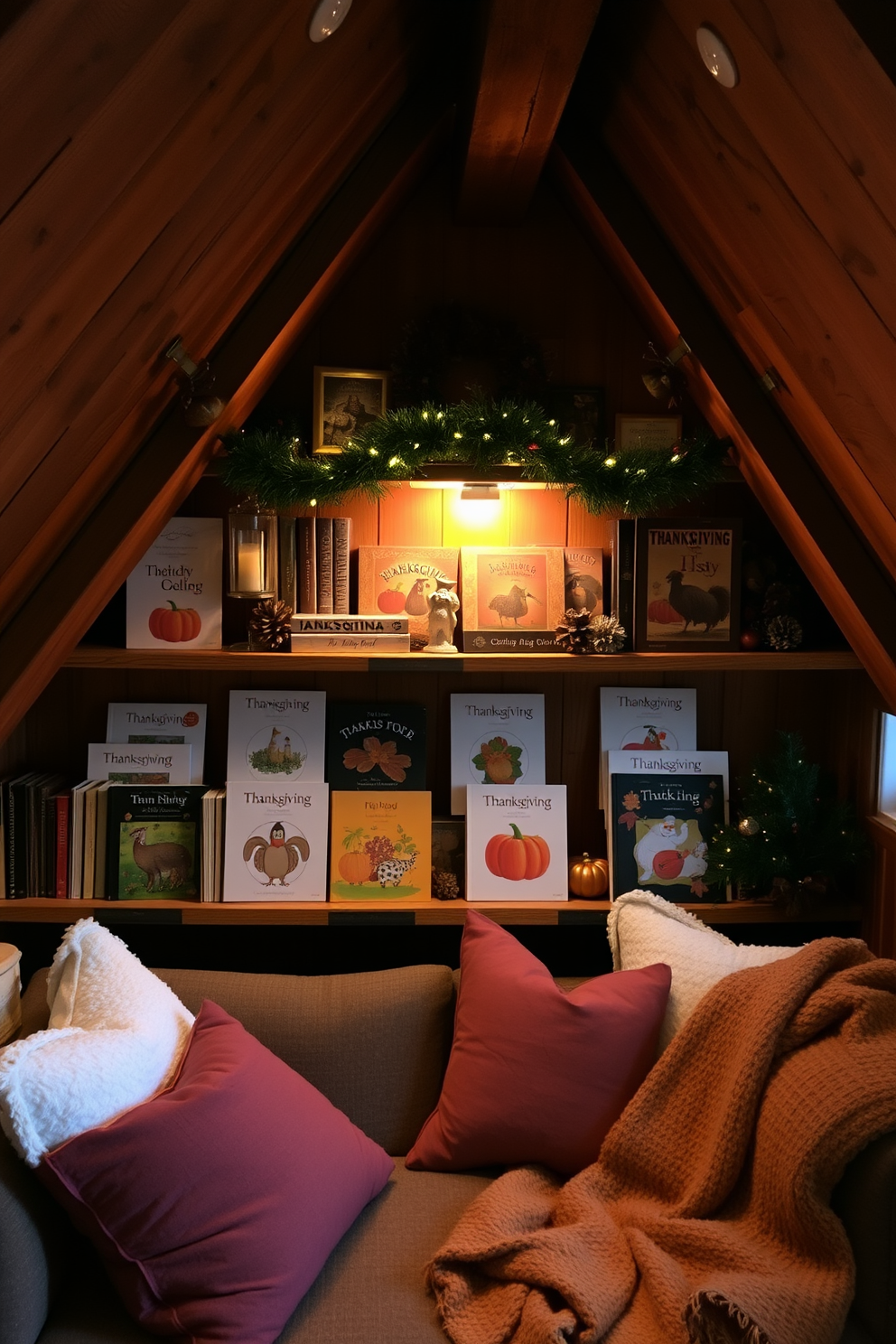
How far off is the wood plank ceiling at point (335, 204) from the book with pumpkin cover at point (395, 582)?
1.45 ft

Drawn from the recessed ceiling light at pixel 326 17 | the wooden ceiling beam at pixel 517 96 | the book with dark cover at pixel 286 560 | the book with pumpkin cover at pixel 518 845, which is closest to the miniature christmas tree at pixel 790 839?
the book with pumpkin cover at pixel 518 845

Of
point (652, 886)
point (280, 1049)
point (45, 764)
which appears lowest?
point (280, 1049)

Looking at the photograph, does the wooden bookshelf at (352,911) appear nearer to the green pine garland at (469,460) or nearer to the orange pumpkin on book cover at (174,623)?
the orange pumpkin on book cover at (174,623)

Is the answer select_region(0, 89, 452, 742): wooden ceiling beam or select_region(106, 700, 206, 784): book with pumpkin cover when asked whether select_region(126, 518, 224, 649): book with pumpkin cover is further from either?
select_region(106, 700, 206, 784): book with pumpkin cover

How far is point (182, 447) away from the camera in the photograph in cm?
213

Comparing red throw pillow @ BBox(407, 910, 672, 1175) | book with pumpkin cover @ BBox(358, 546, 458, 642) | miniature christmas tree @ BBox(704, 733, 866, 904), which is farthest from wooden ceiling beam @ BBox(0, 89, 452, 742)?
miniature christmas tree @ BBox(704, 733, 866, 904)

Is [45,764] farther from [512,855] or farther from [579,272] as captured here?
[579,272]

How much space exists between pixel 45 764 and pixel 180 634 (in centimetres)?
53

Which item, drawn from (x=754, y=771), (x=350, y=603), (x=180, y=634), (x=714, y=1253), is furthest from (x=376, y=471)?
(x=714, y=1253)

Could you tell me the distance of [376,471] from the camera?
229cm

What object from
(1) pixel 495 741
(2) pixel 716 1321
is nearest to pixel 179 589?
(1) pixel 495 741

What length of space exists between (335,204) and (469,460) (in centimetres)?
58

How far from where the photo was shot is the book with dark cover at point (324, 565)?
2445 mm

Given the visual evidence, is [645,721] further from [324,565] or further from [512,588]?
[324,565]
